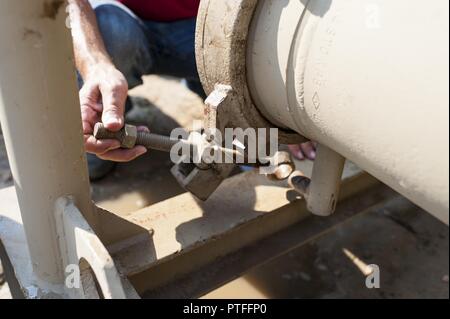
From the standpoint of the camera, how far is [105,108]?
847 millimetres

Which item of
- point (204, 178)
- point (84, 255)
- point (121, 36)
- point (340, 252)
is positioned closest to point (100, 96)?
point (204, 178)

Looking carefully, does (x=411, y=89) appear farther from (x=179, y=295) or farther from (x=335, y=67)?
(x=179, y=295)

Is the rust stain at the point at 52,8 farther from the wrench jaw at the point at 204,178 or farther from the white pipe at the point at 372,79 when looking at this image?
the wrench jaw at the point at 204,178

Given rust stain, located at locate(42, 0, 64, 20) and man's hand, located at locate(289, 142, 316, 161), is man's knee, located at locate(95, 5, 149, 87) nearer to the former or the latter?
man's hand, located at locate(289, 142, 316, 161)

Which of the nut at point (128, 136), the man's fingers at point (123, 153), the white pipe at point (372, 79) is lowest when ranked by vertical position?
the man's fingers at point (123, 153)

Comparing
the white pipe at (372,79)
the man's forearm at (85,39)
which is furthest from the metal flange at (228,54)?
the man's forearm at (85,39)

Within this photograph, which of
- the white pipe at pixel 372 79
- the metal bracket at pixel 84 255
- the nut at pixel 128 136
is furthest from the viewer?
the nut at pixel 128 136

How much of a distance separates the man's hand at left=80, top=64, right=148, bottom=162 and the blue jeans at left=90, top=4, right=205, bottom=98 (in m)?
0.44

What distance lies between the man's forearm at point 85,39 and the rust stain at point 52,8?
0.43 metres

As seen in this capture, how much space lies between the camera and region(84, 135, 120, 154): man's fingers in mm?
815

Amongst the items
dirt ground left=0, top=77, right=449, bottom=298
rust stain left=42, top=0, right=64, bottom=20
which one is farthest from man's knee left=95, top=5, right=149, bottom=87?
rust stain left=42, top=0, right=64, bottom=20

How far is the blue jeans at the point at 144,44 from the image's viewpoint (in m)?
1.39
